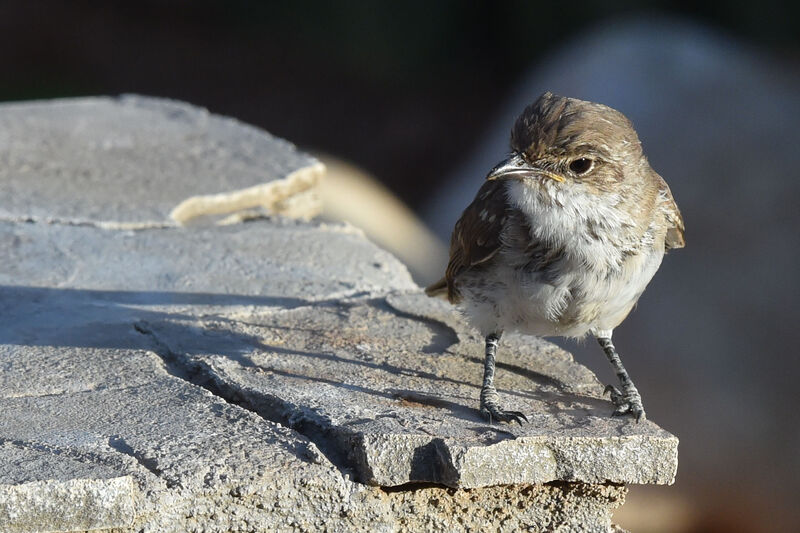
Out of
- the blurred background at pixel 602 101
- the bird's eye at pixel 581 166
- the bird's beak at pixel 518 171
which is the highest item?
the bird's eye at pixel 581 166

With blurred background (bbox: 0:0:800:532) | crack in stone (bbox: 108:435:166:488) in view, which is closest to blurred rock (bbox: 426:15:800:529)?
blurred background (bbox: 0:0:800:532)

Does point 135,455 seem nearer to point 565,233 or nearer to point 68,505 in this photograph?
point 68,505

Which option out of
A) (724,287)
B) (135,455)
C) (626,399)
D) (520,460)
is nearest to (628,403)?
(626,399)

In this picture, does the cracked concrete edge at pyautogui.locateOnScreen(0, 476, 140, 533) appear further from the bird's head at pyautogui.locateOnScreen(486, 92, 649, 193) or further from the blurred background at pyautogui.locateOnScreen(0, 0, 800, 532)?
the blurred background at pyautogui.locateOnScreen(0, 0, 800, 532)

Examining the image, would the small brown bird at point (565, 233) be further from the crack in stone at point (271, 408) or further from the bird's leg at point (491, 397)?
the crack in stone at point (271, 408)

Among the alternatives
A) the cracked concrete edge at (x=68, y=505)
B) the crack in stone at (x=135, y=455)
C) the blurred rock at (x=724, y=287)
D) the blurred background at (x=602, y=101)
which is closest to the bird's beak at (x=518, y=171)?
the crack in stone at (x=135, y=455)

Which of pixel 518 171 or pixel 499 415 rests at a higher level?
pixel 518 171
